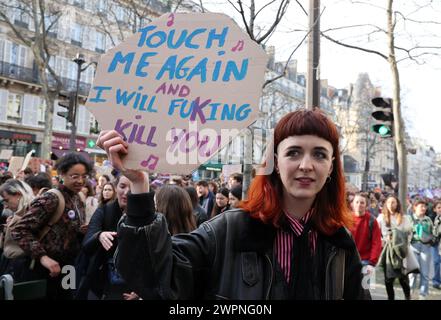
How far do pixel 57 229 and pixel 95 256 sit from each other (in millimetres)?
396

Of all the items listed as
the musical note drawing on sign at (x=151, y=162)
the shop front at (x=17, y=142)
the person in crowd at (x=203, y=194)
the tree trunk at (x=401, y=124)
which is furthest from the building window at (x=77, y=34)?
the musical note drawing on sign at (x=151, y=162)

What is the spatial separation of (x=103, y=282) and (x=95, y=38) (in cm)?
Answer: 3445

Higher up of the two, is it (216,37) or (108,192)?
(216,37)

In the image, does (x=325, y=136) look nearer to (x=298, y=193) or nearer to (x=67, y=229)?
(x=298, y=193)

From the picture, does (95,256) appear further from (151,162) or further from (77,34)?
(77,34)

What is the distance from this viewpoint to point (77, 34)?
34.0 meters

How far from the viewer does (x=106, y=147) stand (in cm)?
158

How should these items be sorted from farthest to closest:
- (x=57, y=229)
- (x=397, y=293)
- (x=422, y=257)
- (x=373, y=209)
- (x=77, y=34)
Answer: (x=77, y=34), (x=373, y=209), (x=422, y=257), (x=397, y=293), (x=57, y=229)

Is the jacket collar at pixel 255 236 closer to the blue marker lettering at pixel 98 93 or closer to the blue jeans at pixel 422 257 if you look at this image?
the blue marker lettering at pixel 98 93

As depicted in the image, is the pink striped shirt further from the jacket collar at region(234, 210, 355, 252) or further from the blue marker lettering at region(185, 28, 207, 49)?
the blue marker lettering at region(185, 28, 207, 49)

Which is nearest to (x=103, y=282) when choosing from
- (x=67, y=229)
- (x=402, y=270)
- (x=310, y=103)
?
(x=67, y=229)

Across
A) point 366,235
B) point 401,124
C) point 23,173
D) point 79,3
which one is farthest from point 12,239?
point 79,3

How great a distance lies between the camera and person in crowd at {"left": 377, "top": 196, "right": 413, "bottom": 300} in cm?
659

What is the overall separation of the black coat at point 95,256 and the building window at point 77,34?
32.4 metres
